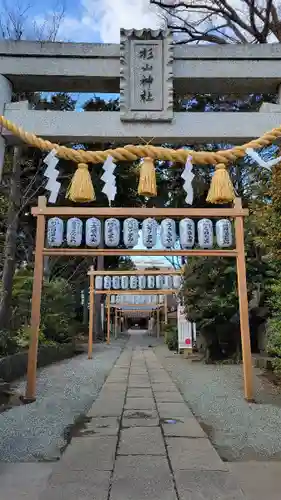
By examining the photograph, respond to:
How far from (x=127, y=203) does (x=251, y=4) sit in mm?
7564

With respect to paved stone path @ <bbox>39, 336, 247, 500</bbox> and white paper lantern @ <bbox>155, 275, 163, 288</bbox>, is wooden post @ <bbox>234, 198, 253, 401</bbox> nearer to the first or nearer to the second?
paved stone path @ <bbox>39, 336, 247, 500</bbox>

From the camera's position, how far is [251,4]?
518 inches

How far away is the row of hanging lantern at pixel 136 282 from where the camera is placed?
16.0 meters

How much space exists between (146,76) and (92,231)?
3384 mm

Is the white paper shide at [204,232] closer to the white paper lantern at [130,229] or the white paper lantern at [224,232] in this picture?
the white paper lantern at [224,232]

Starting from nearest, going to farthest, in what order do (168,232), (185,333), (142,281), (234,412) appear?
(234,412) < (168,232) < (185,333) < (142,281)

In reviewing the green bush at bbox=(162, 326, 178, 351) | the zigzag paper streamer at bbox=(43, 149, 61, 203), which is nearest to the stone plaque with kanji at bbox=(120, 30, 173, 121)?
the zigzag paper streamer at bbox=(43, 149, 61, 203)

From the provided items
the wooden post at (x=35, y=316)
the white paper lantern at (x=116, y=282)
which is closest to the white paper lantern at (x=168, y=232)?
the wooden post at (x=35, y=316)

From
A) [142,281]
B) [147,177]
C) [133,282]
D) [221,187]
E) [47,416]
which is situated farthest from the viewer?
[142,281]

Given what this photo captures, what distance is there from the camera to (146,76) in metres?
4.29

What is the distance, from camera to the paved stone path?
299 cm

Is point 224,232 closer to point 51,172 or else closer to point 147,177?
point 147,177

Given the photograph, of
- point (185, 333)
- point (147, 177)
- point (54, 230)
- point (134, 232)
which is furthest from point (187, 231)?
point (185, 333)

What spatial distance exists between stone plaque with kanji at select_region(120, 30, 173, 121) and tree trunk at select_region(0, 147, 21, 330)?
6.09m
